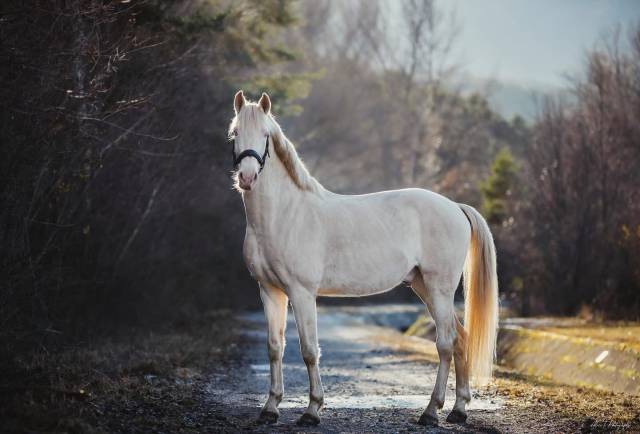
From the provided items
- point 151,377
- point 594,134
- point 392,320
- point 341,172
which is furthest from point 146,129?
point 341,172

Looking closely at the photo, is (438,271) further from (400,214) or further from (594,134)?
(594,134)

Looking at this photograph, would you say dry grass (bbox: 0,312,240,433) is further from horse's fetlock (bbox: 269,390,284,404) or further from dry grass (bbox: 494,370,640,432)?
dry grass (bbox: 494,370,640,432)

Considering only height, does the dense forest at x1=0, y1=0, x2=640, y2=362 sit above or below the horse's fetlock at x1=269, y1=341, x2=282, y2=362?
above

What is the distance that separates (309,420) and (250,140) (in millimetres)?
2403

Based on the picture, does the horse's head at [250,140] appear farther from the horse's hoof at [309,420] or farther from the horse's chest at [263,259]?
the horse's hoof at [309,420]

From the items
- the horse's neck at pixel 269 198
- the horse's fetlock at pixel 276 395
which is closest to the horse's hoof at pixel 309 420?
the horse's fetlock at pixel 276 395

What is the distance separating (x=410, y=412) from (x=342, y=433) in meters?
1.31

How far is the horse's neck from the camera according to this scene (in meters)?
7.11

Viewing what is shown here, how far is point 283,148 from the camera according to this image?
7.22 meters

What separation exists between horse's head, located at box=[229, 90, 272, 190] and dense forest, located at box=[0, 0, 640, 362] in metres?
2.19

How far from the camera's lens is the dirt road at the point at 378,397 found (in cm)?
696

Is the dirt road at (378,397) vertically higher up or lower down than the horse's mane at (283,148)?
lower down

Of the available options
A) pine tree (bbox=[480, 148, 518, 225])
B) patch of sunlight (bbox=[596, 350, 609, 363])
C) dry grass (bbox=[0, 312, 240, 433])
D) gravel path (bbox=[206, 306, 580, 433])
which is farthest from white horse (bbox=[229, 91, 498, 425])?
pine tree (bbox=[480, 148, 518, 225])

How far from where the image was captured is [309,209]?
7.35 m
